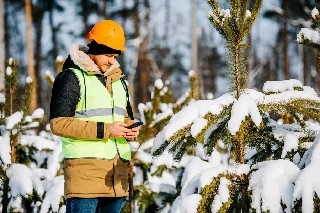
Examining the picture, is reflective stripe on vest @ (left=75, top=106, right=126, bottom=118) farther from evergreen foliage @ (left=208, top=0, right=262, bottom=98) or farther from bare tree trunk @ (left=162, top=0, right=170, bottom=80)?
bare tree trunk @ (left=162, top=0, right=170, bottom=80)

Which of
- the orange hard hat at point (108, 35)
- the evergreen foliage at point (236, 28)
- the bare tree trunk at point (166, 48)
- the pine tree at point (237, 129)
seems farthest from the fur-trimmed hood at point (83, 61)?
the bare tree trunk at point (166, 48)

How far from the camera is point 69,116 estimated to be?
243cm

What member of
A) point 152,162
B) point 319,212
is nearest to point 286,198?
point 319,212

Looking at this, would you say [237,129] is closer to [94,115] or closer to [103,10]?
[94,115]

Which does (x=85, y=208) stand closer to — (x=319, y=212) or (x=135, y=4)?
(x=319, y=212)

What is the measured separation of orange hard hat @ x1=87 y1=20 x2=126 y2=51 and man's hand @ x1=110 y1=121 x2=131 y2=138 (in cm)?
47

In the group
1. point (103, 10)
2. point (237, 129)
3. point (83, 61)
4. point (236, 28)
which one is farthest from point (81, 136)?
point (103, 10)

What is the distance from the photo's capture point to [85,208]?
2445mm

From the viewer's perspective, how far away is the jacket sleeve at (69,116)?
7.81 feet

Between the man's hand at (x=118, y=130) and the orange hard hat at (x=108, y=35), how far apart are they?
18.3 inches

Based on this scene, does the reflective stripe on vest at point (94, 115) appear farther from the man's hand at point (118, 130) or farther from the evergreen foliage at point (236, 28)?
the evergreen foliage at point (236, 28)

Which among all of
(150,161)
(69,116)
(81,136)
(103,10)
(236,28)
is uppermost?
(103,10)

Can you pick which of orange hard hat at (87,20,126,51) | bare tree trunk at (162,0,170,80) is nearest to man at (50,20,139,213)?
orange hard hat at (87,20,126,51)

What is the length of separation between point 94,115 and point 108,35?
462 millimetres
